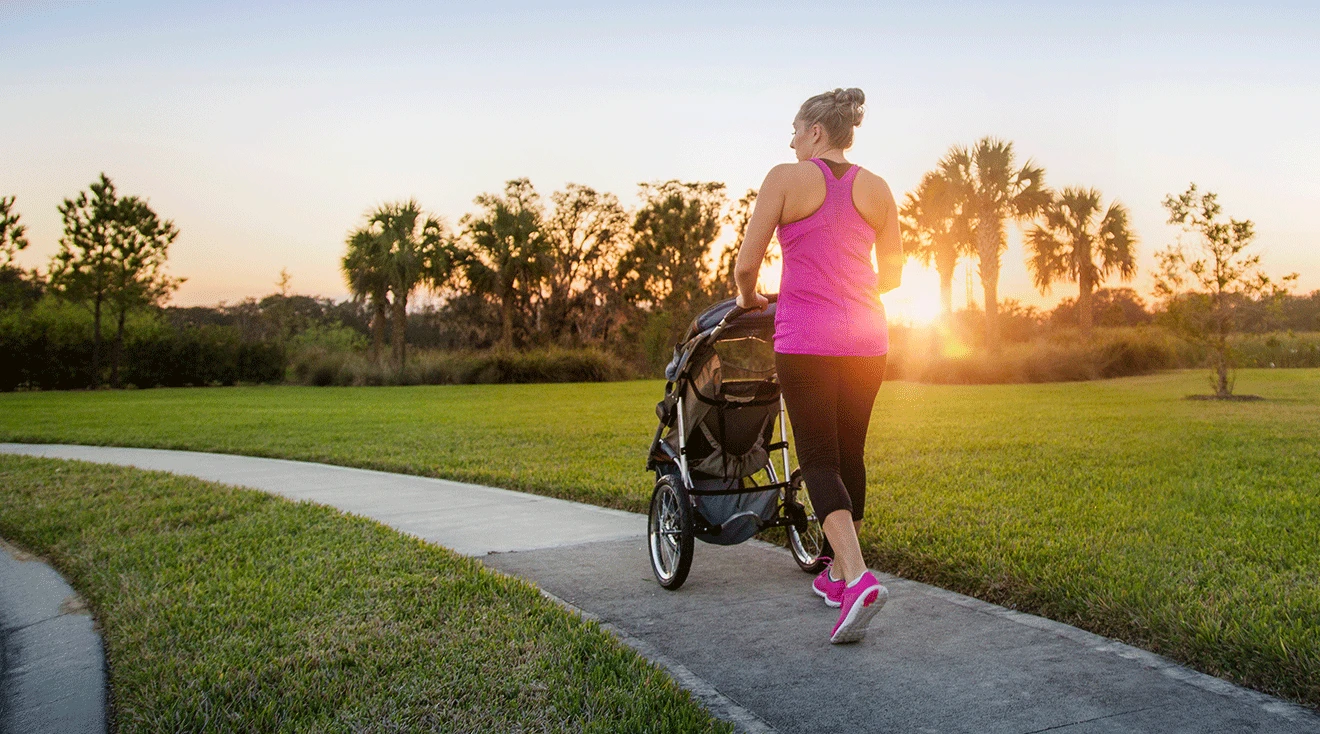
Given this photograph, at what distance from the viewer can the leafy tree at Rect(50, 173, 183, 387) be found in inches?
1453

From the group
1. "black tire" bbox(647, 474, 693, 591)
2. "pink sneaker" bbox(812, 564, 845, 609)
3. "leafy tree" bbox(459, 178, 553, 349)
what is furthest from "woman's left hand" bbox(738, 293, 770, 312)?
"leafy tree" bbox(459, 178, 553, 349)

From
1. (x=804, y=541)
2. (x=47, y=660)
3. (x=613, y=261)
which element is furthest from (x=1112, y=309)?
(x=47, y=660)

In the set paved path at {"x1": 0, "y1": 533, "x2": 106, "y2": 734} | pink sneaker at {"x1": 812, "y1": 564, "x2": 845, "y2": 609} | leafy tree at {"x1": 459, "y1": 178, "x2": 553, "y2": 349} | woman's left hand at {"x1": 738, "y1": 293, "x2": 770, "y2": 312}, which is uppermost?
leafy tree at {"x1": 459, "y1": 178, "x2": 553, "y2": 349}

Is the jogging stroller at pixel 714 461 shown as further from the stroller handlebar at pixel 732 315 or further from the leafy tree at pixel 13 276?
the leafy tree at pixel 13 276

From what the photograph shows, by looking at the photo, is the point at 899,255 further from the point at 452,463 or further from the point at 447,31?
the point at 447,31

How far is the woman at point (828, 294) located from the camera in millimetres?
3494

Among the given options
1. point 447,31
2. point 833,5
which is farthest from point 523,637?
point 447,31

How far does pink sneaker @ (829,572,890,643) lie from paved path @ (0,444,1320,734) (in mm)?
82

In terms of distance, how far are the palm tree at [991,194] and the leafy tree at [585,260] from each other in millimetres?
23305

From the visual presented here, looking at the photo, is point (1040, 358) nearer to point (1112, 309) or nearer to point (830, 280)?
point (830, 280)

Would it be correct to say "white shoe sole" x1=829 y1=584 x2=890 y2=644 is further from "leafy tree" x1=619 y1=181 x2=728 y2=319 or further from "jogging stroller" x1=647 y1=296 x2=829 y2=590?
"leafy tree" x1=619 y1=181 x2=728 y2=319

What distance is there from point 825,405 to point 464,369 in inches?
1206

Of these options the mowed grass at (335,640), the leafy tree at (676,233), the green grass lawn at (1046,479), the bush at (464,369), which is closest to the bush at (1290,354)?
the green grass lawn at (1046,479)

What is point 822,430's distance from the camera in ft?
11.7
